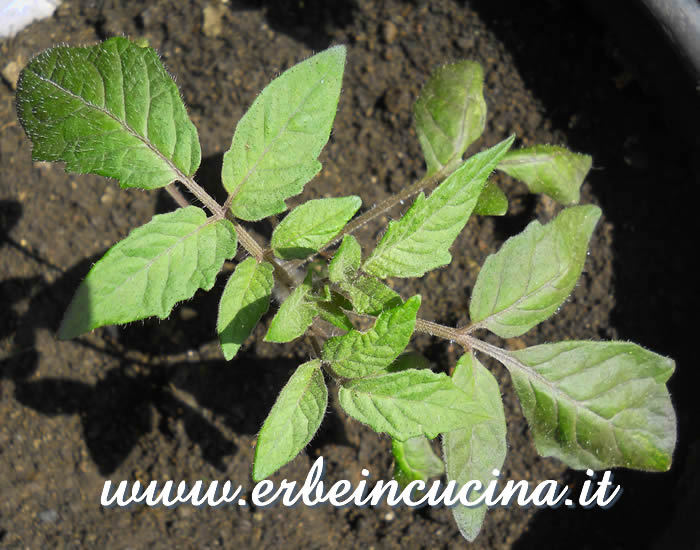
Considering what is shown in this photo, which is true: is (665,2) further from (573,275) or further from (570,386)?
(570,386)

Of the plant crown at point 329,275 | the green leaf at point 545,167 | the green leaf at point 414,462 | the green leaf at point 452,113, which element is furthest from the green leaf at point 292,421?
the green leaf at point 545,167

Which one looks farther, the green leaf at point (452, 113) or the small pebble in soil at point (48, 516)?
the small pebble in soil at point (48, 516)

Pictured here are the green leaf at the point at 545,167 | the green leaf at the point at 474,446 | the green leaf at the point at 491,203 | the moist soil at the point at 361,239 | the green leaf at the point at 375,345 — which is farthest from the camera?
the moist soil at the point at 361,239

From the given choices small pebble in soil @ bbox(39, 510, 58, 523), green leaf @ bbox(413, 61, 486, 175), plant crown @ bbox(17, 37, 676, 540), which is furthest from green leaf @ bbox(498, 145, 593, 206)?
small pebble in soil @ bbox(39, 510, 58, 523)

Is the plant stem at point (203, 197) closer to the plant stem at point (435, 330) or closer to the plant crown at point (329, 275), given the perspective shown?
the plant crown at point (329, 275)

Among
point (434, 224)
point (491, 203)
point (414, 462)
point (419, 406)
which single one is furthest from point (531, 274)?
point (414, 462)

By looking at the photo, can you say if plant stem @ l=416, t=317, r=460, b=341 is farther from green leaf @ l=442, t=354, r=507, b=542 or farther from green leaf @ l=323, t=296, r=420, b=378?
green leaf @ l=323, t=296, r=420, b=378

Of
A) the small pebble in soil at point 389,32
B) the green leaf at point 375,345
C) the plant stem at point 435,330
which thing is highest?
the small pebble in soil at point 389,32
